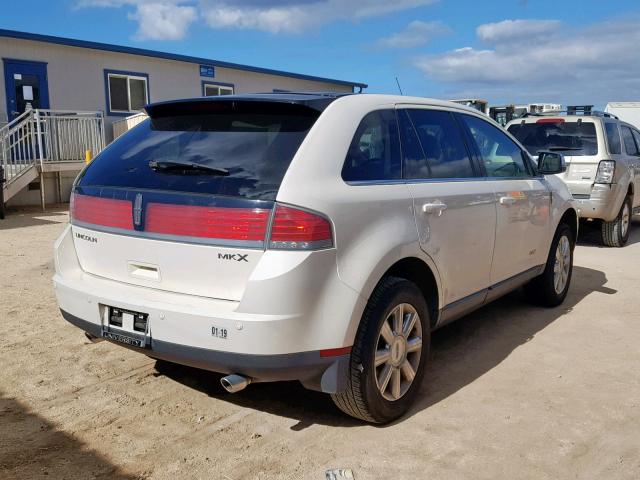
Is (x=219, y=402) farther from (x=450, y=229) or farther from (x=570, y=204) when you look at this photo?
(x=570, y=204)

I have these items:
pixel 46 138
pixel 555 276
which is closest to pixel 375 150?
pixel 555 276

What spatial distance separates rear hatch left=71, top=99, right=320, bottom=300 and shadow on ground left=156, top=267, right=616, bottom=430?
1.00 meters

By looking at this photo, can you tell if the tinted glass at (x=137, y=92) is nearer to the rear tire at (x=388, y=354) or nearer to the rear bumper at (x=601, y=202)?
the rear bumper at (x=601, y=202)

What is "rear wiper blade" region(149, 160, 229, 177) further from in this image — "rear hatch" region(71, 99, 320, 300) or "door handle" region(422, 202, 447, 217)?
"door handle" region(422, 202, 447, 217)

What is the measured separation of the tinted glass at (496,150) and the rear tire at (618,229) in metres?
4.51

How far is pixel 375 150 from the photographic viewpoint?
10.8ft

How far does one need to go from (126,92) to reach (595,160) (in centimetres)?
1217

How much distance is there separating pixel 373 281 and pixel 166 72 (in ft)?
50.7

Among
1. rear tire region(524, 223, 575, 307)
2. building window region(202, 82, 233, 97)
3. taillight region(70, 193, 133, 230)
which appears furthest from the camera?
building window region(202, 82, 233, 97)

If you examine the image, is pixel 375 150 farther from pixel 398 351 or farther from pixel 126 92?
pixel 126 92

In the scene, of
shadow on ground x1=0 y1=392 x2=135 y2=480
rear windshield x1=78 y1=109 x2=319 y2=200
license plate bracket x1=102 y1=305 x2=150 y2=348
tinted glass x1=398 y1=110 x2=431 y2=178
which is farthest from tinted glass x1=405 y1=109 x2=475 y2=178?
shadow on ground x1=0 y1=392 x2=135 y2=480

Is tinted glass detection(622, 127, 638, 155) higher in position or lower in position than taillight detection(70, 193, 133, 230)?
higher

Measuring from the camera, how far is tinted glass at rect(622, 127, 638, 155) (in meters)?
9.26

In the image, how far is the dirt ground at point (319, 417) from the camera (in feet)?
9.45
